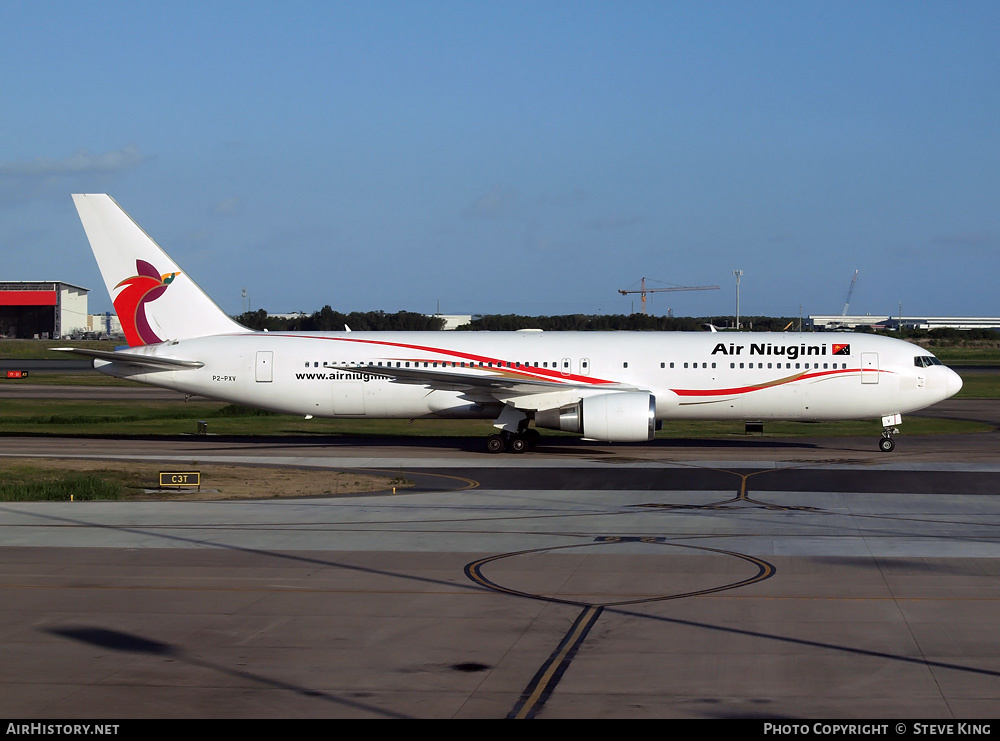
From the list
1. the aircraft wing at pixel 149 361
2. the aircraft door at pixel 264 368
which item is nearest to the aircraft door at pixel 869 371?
the aircraft door at pixel 264 368

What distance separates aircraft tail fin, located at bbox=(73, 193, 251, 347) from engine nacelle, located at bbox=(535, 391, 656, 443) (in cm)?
1631

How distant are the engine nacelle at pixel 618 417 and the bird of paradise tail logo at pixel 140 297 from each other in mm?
18173

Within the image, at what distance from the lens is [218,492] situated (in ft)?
93.9

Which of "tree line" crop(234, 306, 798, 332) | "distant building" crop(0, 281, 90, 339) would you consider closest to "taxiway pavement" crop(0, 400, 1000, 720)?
"tree line" crop(234, 306, 798, 332)

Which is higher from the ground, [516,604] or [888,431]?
[888,431]

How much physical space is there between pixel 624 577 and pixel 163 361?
27954mm

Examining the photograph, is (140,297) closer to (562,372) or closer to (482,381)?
(482,381)

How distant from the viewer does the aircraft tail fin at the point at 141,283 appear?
40.6m

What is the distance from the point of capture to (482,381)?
126 ft

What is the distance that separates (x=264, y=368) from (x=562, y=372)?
12231mm

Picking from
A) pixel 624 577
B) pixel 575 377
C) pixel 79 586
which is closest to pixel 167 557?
pixel 79 586

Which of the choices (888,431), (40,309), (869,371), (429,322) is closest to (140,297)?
(869,371)

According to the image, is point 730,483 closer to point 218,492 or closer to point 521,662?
point 218,492

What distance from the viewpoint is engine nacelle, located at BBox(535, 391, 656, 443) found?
36.6m
